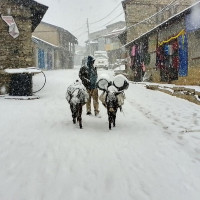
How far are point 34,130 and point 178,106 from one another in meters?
5.13

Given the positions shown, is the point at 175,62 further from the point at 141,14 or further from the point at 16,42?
the point at 141,14

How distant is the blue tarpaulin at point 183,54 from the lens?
1284 centimetres

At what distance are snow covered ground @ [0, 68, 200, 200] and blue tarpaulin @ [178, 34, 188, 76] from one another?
17.4 feet

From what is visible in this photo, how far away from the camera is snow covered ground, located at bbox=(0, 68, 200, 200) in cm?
336

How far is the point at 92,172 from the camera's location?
3.91 m

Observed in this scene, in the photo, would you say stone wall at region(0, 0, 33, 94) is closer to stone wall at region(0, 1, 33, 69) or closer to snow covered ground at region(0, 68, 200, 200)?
stone wall at region(0, 1, 33, 69)

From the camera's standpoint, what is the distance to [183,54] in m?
13.0

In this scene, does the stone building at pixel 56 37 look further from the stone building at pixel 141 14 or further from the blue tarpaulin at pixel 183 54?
the blue tarpaulin at pixel 183 54

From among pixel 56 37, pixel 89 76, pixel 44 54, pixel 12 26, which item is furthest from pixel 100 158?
pixel 56 37

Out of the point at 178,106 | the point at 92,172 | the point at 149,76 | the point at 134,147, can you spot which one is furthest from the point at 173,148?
the point at 149,76

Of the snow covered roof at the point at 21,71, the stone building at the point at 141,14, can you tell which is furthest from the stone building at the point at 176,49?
the stone building at the point at 141,14

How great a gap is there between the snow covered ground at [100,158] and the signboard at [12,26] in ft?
20.1

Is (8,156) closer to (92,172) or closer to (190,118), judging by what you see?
(92,172)

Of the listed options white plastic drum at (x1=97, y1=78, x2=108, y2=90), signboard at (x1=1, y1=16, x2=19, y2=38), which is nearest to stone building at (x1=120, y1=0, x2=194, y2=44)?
signboard at (x1=1, y1=16, x2=19, y2=38)
